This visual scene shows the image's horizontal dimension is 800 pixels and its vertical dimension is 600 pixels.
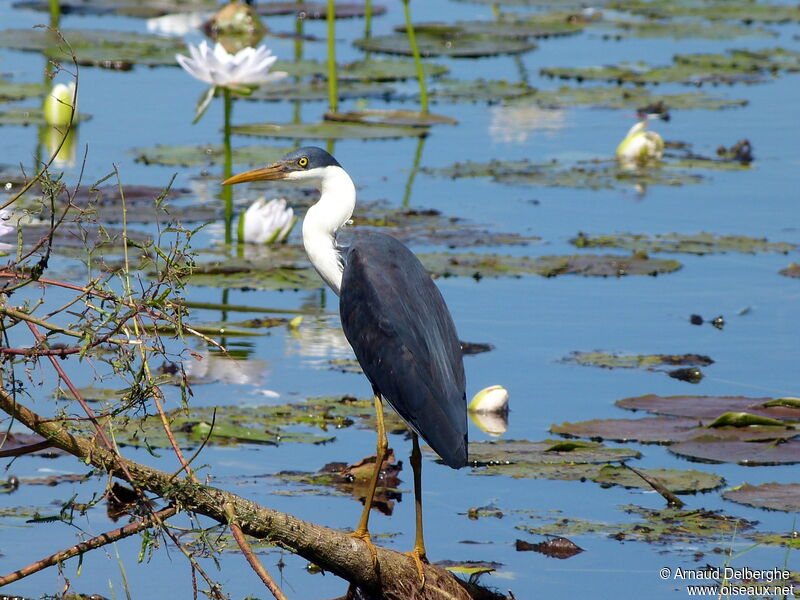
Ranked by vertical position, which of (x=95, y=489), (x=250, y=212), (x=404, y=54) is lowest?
(x=95, y=489)

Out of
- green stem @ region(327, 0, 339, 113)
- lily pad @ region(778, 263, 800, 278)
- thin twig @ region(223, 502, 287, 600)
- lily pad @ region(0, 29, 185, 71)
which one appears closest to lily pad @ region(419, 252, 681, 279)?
lily pad @ region(778, 263, 800, 278)

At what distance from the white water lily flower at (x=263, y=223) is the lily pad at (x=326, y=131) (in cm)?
186

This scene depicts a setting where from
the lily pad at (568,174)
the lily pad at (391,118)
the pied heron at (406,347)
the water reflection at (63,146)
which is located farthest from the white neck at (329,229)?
the lily pad at (391,118)

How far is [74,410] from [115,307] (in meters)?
2.06

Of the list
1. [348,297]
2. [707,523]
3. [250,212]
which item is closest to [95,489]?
[348,297]

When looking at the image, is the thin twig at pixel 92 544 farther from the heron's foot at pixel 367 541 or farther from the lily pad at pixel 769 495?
the lily pad at pixel 769 495

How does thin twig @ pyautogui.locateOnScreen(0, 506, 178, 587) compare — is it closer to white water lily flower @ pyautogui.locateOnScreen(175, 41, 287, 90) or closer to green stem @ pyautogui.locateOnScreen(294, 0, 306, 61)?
white water lily flower @ pyautogui.locateOnScreen(175, 41, 287, 90)

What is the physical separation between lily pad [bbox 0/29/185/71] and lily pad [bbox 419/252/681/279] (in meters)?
5.55

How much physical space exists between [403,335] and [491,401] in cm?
121

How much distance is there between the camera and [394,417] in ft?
16.0

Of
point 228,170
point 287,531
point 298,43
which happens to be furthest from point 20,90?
point 287,531

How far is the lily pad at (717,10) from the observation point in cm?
1497

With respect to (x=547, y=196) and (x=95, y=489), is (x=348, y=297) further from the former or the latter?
(x=547, y=196)

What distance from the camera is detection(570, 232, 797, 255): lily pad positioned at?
6711 mm
